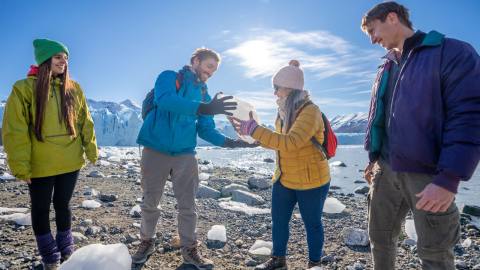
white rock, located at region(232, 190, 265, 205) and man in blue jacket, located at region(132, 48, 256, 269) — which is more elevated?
man in blue jacket, located at region(132, 48, 256, 269)

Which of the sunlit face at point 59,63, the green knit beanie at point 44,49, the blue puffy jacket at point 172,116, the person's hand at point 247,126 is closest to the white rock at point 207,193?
the blue puffy jacket at point 172,116

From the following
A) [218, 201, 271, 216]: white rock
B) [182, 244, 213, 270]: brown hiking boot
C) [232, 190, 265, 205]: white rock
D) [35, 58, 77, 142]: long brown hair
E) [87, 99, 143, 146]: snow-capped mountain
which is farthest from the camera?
[87, 99, 143, 146]: snow-capped mountain

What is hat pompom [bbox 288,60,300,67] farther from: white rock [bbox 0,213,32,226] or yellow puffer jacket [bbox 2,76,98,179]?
white rock [bbox 0,213,32,226]

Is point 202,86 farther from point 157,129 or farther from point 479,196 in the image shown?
point 479,196

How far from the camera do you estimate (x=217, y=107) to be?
370 cm

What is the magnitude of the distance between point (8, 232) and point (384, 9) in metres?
5.32

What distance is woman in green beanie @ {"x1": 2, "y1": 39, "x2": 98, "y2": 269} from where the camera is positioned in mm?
3119

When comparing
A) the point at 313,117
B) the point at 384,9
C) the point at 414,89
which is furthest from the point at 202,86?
the point at 414,89

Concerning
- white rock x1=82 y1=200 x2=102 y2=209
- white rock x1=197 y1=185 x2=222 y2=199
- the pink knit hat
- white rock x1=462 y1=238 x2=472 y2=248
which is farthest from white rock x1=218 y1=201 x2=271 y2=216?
the pink knit hat

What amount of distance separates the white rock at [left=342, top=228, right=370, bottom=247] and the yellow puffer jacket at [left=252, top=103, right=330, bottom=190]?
196 centimetres

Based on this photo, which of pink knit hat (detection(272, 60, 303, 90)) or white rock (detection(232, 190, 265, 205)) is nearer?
pink knit hat (detection(272, 60, 303, 90))

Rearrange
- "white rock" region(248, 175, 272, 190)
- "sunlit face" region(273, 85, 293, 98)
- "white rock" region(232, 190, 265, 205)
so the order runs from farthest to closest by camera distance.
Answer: "white rock" region(248, 175, 272, 190) → "white rock" region(232, 190, 265, 205) → "sunlit face" region(273, 85, 293, 98)

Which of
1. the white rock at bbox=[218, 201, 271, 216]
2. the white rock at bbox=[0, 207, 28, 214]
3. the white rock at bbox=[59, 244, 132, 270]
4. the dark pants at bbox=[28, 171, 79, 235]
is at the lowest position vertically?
the white rock at bbox=[218, 201, 271, 216]

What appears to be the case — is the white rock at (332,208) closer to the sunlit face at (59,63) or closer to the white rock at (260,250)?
the white rock at (260,250)
